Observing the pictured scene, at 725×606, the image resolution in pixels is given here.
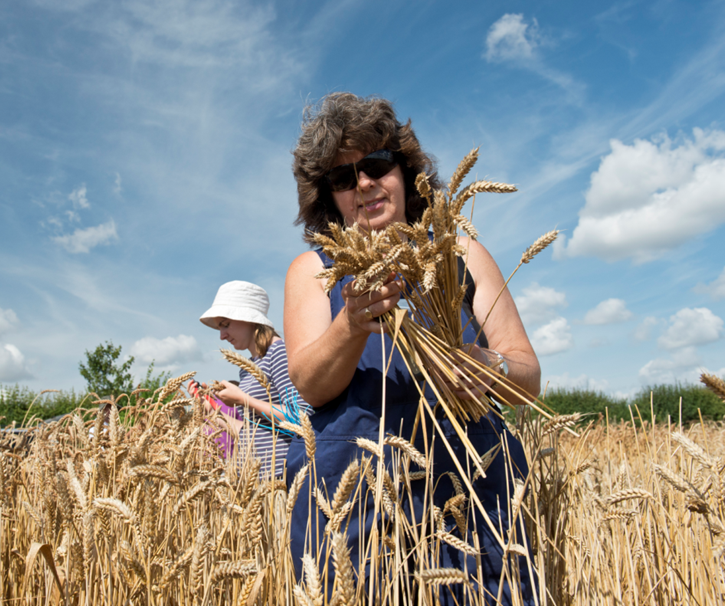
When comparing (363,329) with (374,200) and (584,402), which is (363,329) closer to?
(374,200)

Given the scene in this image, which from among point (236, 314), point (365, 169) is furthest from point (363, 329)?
point (236, 314)

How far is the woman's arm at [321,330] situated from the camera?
1208 millimetres

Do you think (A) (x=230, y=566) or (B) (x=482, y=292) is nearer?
(A) (x=230, y=566)

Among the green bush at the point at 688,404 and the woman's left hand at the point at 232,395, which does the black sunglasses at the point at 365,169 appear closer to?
the woman's left hand at the point at 232,395

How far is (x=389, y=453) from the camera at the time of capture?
1.36 m

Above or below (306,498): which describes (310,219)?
above

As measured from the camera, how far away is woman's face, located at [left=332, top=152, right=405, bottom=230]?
174 centimetres

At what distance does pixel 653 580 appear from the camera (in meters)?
1.66

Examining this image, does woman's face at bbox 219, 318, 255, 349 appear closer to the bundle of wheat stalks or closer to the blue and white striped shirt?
the blue and white striped shirt

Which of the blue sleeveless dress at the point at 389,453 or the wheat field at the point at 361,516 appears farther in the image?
the blue sleeveless dress at the point at 389,453

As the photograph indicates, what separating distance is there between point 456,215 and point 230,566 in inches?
35.2

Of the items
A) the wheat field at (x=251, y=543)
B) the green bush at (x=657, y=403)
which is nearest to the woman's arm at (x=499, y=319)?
the wheat field at (x=251, y=543)

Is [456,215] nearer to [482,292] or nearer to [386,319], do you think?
[386,319]

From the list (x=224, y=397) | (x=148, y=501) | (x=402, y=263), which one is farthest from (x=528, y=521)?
(x=224, y=397)
